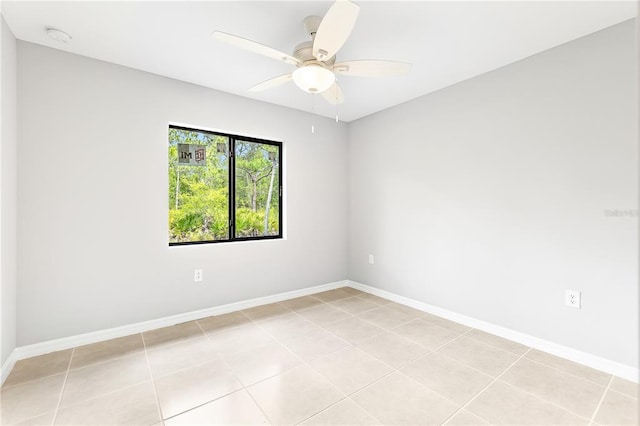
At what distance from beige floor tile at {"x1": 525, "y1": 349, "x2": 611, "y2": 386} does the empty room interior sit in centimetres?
2

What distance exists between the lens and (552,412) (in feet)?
6.01

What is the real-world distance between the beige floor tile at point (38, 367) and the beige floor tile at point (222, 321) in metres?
1.03

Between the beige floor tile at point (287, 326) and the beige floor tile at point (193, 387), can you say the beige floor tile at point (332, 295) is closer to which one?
the beige floor tile at point (287, 326)

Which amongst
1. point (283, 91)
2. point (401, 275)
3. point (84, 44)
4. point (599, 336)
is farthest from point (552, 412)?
point (84, 44)

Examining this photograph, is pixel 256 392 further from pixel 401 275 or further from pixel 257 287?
pixel 401 275

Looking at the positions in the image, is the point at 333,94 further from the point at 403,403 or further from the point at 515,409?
the point at 515,409

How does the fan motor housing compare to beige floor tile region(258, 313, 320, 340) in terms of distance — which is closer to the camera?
the fan motor housing

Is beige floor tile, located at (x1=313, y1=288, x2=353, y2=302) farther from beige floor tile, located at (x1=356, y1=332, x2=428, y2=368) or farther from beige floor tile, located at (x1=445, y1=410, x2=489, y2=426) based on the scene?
beige floor tile, located at (x1=445, y1=410, x2=489, y2=426)

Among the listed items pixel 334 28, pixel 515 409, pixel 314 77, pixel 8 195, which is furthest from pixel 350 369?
pixel 8 195

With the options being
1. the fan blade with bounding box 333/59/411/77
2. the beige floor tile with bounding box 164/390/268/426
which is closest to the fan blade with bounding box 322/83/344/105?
the fan blade with bounding box 333/59/411/77

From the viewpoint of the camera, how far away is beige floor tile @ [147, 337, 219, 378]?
2.28 meters

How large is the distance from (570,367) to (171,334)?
3.17 m

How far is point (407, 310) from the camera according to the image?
11.4 feet

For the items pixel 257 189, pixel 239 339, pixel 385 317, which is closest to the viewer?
pixel 239 339
